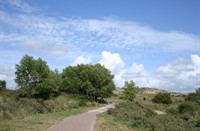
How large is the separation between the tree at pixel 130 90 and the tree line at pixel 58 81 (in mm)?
5183

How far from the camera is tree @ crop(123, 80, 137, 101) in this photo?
252ft

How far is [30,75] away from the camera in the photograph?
2630 inches

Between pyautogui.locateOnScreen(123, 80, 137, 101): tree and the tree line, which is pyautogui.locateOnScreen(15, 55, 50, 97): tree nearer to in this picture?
the tree line

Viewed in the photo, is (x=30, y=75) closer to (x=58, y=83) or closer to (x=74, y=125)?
(x=58, y=83)

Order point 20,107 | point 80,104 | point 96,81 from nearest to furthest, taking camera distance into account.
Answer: point 20,107, point 80,104, point 96,81

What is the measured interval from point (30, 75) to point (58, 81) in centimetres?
652

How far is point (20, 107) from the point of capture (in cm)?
2941

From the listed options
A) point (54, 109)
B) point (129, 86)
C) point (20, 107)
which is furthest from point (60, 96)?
point (20, 107)

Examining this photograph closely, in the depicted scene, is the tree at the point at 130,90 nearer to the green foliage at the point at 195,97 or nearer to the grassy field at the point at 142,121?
the green foliage at the point at 195,97

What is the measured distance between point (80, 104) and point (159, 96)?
38029 millimetres

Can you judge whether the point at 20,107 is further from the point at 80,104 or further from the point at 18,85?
the point at 18,85

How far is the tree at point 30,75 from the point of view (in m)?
66.5

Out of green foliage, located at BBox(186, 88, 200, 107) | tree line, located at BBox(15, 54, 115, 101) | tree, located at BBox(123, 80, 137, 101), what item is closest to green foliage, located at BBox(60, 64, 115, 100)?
tree line, located at BBox(15, 54, 115, 101)

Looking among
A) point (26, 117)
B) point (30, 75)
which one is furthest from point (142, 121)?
point (30, 75)
